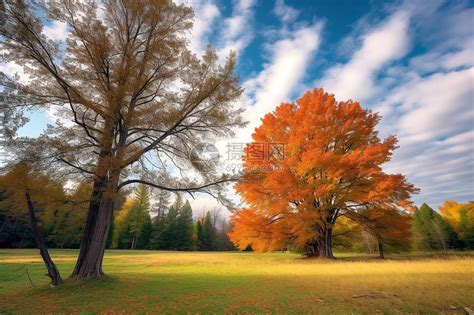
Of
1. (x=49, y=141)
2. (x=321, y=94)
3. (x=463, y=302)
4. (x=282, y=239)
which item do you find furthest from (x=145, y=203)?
(x=463, y=302)

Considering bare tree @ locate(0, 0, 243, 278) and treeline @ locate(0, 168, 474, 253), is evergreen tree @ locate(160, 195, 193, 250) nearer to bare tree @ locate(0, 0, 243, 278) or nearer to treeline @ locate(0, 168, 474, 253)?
treeline @ locate(0, 168, 474, 253)

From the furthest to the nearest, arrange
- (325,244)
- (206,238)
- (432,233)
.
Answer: (206,238), (432,233), (325,244)

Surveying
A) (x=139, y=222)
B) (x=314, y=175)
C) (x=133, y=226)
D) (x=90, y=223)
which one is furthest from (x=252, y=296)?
(x=133, y=226)

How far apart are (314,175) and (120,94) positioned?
42.5 feet

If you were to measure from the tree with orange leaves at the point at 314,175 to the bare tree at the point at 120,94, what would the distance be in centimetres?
657

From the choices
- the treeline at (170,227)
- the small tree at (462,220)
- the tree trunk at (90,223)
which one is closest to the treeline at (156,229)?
the treeline at (170,227)

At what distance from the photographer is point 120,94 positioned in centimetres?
802

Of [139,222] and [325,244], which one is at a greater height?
[139,222]

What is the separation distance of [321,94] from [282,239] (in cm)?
1064

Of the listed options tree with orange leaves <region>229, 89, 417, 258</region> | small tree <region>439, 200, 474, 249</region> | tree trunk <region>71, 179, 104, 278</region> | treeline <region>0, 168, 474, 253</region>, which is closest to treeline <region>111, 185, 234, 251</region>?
treeline <region>0, 168, 474, 253</region>

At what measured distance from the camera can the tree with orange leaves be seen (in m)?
15.2

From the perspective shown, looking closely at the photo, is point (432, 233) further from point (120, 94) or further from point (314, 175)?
point (120, 94)

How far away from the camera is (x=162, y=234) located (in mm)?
49781

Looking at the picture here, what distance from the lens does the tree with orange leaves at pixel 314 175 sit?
15156 mm
